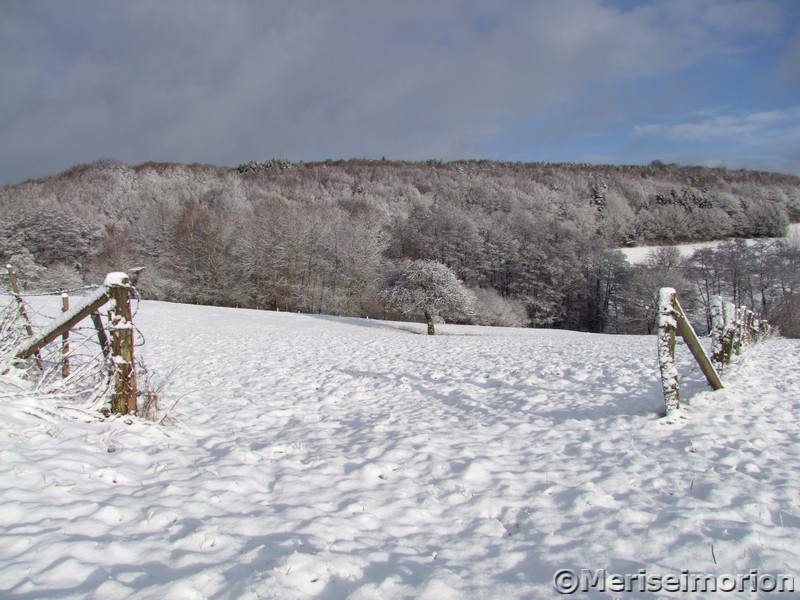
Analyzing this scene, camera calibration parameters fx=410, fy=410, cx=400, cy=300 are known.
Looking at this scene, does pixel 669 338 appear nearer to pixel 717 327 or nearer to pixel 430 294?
pixel 717 327

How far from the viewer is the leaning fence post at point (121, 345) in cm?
494

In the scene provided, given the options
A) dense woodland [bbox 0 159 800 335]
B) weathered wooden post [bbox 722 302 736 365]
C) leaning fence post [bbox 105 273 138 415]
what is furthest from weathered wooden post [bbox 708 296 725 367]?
dense woodland [bbox 0 159 800 335]

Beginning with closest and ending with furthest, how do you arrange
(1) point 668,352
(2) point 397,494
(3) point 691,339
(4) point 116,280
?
(2) point 397,494 → (4) point 116,280 → (1) point 668,352 → (3) point 691,339

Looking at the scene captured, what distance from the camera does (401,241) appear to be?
177 feet

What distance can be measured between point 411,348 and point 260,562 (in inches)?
494

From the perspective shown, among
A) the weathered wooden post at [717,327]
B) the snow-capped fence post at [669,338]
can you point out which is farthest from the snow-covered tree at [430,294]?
the snow-capped fence post at [669,338]

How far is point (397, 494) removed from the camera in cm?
409

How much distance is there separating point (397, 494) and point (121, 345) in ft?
12.3

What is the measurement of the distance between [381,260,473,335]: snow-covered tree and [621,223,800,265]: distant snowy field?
123ft

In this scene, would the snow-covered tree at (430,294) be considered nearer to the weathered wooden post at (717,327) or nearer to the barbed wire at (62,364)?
the weathered wooden post at (717,327)

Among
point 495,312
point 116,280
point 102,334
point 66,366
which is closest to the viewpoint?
point 116,280

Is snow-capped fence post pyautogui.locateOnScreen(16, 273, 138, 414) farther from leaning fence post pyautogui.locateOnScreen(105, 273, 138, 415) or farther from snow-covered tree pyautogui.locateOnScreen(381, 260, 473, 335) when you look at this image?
snow-covered tree pyautogui.locateOnScreen(381, 260, 473, 335)

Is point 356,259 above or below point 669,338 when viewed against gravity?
above

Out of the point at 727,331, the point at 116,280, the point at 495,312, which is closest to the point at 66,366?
the point at 116,280
